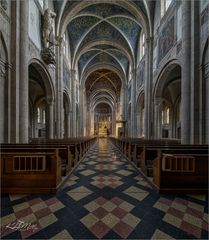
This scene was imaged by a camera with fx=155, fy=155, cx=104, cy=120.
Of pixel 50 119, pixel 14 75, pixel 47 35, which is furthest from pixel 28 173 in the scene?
pixel 47 35

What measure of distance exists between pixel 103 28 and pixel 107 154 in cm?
1596

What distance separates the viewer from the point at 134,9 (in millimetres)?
13781

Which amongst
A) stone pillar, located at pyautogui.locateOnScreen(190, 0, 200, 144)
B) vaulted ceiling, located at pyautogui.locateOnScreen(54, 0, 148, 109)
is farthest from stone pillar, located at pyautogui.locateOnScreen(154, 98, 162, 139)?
vaulted ceiling, located at pyautogui.locateOnScreen(54, 0, 148, 109)

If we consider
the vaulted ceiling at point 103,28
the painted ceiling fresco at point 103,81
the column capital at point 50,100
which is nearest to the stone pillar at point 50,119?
the column capital at point 50,100

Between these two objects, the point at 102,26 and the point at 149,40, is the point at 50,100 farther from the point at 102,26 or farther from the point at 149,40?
the point at 102,26

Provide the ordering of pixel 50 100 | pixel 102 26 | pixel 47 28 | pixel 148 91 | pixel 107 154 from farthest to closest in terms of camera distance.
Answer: pixel 102 26 < pixel 148 91 < pixel 50 100 < pixel 47 28 < pixel 107 154

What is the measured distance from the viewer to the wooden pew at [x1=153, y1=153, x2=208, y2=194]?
3621 mm

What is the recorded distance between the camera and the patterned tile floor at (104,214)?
224 cm

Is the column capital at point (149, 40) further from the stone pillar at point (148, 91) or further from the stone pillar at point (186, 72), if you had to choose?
the stone pillar at point (186, 72)

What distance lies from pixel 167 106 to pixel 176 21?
1491 cm

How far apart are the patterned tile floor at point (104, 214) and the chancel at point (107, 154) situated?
0.06ft

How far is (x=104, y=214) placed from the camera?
2.73 metres
